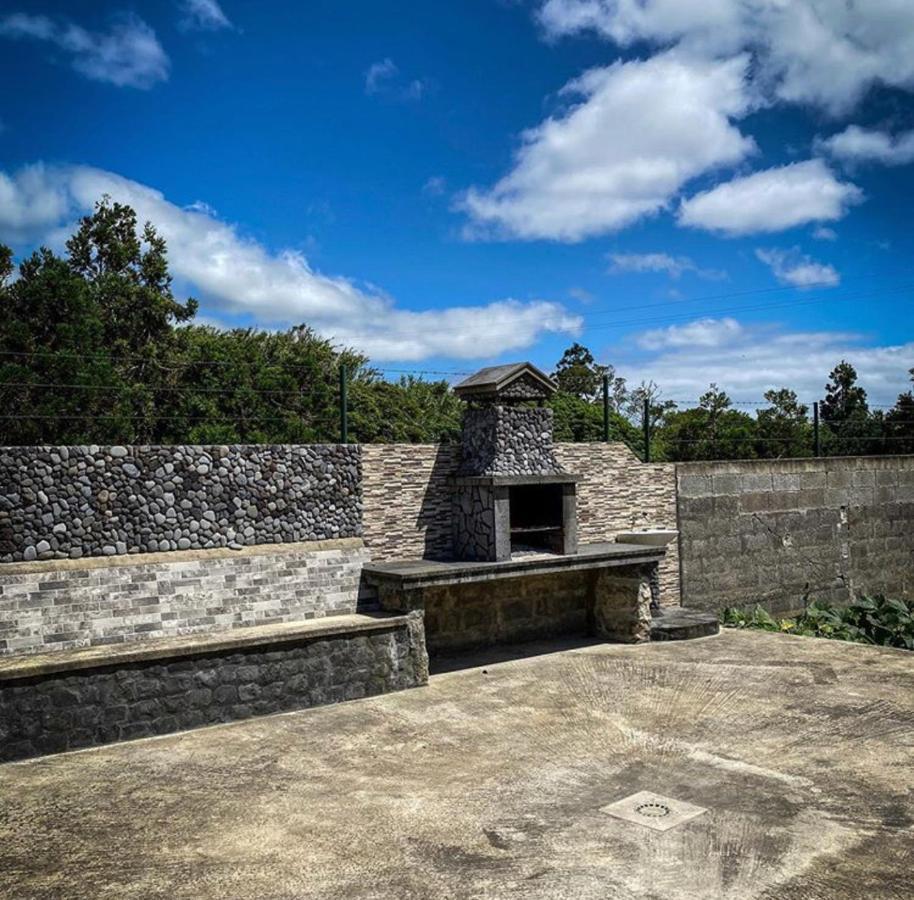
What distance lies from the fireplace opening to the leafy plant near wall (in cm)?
361

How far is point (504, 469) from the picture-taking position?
33.8ft

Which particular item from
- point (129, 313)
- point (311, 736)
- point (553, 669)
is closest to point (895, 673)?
point (553, 669)

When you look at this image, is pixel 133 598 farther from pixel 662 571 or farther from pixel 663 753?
pixel 662 571

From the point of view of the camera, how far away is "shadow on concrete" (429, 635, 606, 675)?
1023 centimetres

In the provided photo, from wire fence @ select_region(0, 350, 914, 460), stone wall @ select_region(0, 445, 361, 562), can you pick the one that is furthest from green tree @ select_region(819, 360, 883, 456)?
stone wall @ select_region(0, 445, 361, 562)

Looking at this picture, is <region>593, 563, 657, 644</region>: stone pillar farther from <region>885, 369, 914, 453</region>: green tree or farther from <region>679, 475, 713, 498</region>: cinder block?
<region>885, 369, 914, 453</region>: green tree

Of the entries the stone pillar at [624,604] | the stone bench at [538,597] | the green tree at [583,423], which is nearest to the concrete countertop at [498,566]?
the stone bench at [538,597]

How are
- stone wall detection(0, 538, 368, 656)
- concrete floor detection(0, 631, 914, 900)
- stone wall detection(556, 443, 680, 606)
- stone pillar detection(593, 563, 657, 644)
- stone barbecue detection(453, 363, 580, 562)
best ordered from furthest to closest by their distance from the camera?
stone wall detection(556, 443, 680, 606), stone pillar detection(593, 563, 657, 644), stone barbecue detection(453, 363, 580, 562), stone wall detection(0, 538, 368, 656), concrete floor detection(0, 631, 914, 900)


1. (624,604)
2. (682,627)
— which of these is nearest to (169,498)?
(624,604)

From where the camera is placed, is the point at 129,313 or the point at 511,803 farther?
the point at 129,313

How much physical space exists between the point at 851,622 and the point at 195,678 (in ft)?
32.8

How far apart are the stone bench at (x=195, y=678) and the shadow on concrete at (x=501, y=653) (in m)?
1.17

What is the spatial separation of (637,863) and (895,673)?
5.73 m

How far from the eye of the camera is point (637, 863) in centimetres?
488
